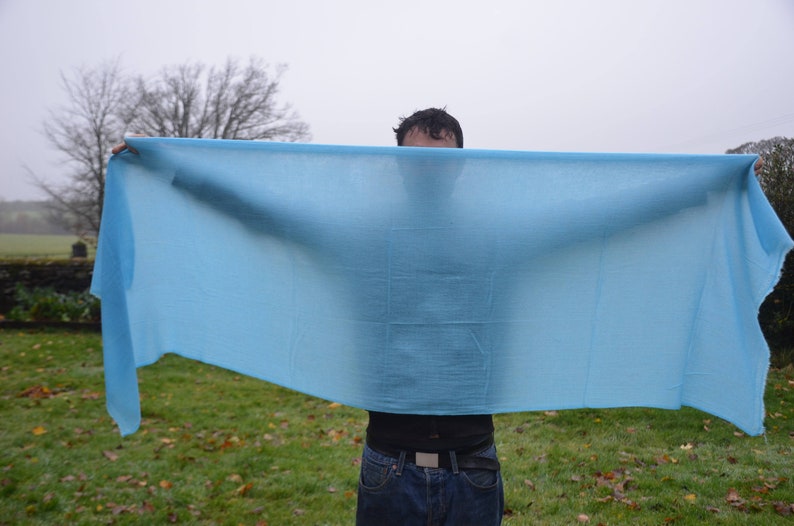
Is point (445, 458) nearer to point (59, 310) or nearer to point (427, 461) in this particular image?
point (427, 461)

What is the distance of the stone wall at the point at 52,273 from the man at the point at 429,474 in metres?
12.6

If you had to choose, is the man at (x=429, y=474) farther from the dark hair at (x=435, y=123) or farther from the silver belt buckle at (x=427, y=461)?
the dark hair at (x=435, y=123)

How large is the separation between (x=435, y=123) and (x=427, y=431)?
1.28 m

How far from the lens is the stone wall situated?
1270 centimetres

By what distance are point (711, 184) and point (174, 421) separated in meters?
6.30

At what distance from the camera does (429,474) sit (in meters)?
2.05

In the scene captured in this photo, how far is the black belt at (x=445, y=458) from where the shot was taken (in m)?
2.07

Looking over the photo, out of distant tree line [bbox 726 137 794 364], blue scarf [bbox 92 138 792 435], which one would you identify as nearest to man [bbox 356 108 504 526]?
blue scarf [bbox 92 138 792 435]

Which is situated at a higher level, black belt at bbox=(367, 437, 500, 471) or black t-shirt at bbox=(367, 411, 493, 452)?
black t-shirt at bbox=(367, 411, 493, 452)

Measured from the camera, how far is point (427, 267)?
7.63 ft

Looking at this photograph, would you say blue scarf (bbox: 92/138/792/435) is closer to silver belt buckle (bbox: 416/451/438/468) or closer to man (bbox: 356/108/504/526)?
man (bbox: 356/108/504/526)

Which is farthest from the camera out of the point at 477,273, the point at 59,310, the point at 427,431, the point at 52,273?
the point at 52,273

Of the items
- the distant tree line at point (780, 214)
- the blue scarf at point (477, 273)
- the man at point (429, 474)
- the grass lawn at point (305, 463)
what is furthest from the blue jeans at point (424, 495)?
the distant tree line at point (780, 214)

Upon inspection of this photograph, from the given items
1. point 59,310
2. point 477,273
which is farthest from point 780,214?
point 59,310
